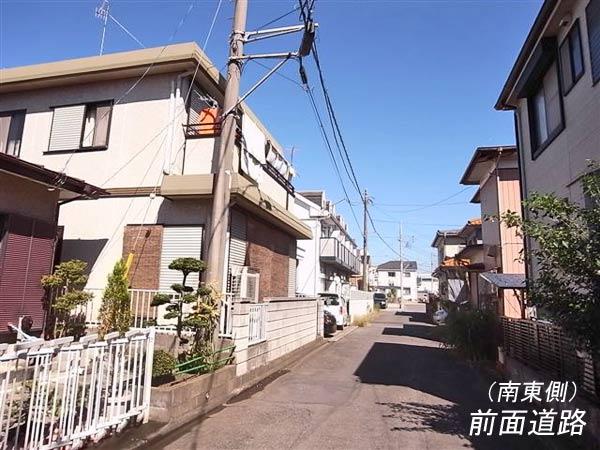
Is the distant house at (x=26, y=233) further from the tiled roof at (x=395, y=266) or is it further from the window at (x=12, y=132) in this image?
the tiled roof at (x=395, y=266)

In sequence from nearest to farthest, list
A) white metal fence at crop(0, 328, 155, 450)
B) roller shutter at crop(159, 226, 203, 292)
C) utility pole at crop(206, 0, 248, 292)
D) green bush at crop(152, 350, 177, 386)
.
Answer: white metal fence at crop(0, 328, 155, 450) < green bush at crop(152, 350, 177, 386) < utility pole at crop(206, 0, 248, 292) < roller shutter at crop(159, 226, 203, 292)

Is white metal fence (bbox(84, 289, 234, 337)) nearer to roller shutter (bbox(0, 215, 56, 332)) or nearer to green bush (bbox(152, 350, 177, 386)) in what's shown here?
roller shutter (bbox(0, 215, 56, 332))

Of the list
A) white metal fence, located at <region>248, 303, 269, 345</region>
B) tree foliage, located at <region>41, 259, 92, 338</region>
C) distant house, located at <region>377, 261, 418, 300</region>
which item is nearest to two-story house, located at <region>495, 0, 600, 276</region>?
white metal fence, located at <region>248, 303, 269, 345</region>

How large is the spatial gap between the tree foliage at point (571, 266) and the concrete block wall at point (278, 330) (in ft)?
15.9

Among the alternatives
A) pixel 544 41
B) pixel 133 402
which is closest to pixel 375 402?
pixel 133 402

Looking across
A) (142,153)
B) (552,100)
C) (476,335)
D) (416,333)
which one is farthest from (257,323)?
(416,333)

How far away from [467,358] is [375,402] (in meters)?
5.85

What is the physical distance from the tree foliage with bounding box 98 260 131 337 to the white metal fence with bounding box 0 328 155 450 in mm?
2579

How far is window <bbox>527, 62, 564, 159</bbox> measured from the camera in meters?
8.27

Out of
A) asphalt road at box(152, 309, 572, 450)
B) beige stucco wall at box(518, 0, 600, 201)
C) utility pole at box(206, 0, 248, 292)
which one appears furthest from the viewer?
utility pole at box(206, 0, 248, 292)

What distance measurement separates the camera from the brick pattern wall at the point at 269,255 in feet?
39.4

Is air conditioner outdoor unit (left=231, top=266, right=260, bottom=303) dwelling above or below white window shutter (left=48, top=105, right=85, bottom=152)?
below

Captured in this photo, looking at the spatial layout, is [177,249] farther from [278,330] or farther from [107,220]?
[278,330]

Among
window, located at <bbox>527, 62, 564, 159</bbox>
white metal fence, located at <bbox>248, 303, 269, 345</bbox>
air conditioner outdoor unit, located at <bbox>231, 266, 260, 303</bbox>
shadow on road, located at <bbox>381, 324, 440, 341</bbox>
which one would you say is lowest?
shadow on road, located at <bbox>381, 324, 440, 341</bbox>
